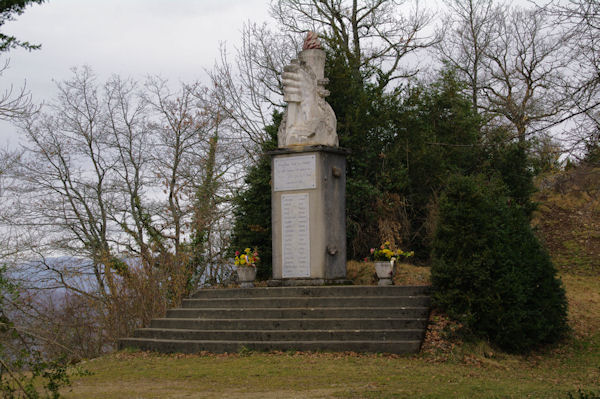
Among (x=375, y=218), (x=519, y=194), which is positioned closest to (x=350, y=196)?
(x=375, y=218)

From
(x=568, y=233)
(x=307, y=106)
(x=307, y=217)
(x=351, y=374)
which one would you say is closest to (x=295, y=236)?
(x=307, y=217)

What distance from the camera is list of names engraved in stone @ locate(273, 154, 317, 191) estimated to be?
13.9 m

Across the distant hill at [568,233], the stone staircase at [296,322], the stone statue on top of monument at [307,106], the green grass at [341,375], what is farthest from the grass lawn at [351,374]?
the distant hill at [568,233]

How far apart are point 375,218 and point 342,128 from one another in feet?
8.55

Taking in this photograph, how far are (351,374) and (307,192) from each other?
567 centimetres

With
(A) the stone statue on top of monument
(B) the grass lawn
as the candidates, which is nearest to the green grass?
(B) the grass lawn

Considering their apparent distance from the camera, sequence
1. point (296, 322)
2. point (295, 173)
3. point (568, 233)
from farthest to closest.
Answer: point (568, 233) < point (295, 173) < point (296, 322)

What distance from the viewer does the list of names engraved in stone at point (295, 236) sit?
13.8 meters

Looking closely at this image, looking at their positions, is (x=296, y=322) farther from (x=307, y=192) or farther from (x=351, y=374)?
(x=307, y=192)

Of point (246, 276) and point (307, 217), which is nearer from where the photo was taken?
point (307, 217)

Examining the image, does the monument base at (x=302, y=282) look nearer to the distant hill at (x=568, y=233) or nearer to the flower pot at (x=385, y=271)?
the flower pot at (x=385, y=271)

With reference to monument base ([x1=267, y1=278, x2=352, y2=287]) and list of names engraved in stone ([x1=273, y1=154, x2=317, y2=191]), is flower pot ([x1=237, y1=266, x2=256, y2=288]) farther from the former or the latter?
list of names engraved in stone ([x1=273, y1=154, x2=317, y2=191])

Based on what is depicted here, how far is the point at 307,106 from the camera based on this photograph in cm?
1451

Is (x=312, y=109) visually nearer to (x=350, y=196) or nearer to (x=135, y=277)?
(x=350, y=196)
